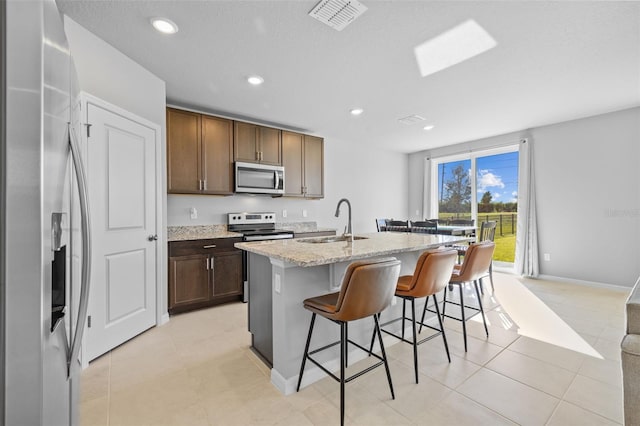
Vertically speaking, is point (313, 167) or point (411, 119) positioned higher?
point (411, 119)

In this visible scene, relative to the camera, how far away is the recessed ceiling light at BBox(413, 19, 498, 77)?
88.1 inches

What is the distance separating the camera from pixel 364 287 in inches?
60.1


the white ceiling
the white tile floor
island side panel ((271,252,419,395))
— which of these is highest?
the white ceiling

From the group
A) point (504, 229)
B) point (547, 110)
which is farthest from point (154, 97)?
point (504, 229)

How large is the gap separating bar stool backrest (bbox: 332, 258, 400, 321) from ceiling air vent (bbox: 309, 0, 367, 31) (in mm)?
1686

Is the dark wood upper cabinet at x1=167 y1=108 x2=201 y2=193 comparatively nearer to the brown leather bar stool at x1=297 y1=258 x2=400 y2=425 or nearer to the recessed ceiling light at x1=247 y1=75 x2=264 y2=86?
the recessed ceiling light at x1=247 y1=75 x2=264 y2=86

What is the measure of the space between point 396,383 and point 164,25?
9.91 feet

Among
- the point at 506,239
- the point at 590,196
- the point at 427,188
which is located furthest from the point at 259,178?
the point at 590,196

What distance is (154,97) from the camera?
2955mm

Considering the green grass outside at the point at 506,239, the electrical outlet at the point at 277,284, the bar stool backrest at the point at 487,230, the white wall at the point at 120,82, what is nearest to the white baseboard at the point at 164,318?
the white wall at the point at 120,82

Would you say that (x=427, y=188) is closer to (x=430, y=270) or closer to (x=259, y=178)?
(x=259, y=178)

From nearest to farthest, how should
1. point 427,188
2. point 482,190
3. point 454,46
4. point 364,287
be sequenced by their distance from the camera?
1. point 364,287
2. point 454,46
3. point 482,190
4. point 427,188

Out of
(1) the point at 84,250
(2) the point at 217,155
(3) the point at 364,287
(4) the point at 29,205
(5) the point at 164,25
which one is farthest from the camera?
(2) the point at 217,155

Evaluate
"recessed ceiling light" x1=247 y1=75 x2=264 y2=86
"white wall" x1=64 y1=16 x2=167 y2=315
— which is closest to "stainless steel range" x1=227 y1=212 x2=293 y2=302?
"white wall" x1=64 y1=16 x2=167 y2=315
